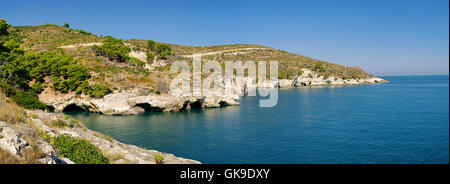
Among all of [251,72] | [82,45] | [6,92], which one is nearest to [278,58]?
[251,72]

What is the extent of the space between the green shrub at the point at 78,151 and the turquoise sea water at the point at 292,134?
765cm

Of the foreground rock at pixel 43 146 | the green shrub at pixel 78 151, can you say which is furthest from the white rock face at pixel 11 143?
the green shrub at pixel 78 151

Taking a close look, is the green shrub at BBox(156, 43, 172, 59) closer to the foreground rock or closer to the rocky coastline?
the rocky coastline

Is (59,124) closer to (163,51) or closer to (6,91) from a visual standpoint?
(6,91)

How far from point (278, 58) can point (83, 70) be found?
316ft

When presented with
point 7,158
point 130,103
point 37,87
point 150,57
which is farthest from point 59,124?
point 150,57

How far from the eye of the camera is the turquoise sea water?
704 inches

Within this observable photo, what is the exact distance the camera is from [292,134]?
23.8 m

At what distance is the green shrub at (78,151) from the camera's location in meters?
10.2

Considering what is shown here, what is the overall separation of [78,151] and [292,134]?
18209 millimetres

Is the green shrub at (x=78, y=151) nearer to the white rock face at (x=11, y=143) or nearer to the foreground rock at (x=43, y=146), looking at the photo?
the foreground rock at (x=43, y=146)
